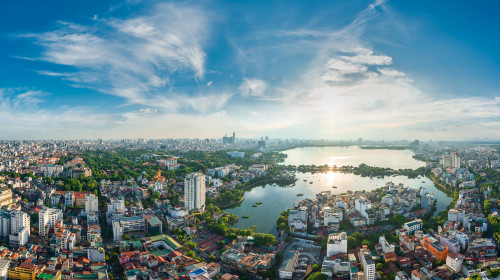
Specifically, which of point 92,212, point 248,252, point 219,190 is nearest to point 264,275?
point 248,252

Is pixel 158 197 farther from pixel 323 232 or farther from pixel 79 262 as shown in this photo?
pixel 323 232

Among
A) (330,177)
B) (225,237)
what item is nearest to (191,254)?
(225,237)

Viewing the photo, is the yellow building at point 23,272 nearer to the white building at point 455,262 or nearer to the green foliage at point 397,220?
the white building at point 455,262

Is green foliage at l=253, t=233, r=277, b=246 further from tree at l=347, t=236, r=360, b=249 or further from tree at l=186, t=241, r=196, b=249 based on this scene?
tree at l=347, t=236, r=360, b=249

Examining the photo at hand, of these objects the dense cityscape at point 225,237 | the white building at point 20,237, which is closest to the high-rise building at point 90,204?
the dense cityscape at point 225,237

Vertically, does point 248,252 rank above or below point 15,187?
below

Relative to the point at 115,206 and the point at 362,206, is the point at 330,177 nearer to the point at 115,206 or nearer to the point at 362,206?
the point at 362,206

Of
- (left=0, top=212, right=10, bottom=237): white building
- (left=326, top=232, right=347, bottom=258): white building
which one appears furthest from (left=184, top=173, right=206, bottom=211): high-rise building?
(left=326, top=232, right=347, bottom=258): white building

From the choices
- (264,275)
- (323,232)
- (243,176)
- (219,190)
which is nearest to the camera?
(264,275)
